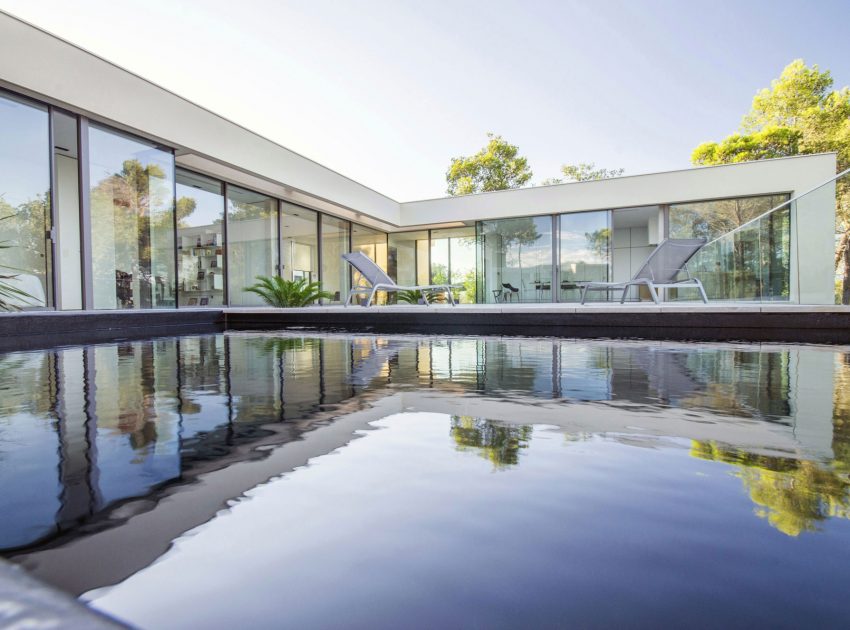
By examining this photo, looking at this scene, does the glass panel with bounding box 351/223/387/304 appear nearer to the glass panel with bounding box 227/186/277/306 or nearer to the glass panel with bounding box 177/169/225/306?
the glass panel with bounding box 227/186/277/306

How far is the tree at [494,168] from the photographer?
76.8 ft

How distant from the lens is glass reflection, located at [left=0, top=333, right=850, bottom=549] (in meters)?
0.77

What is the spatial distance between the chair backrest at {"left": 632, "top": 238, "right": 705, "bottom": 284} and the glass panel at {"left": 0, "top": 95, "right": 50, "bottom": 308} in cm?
814

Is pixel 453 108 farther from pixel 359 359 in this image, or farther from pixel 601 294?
pixel 359 359

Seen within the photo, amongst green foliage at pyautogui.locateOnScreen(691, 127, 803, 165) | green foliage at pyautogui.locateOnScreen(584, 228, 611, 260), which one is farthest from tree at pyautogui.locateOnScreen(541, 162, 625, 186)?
green foliage at pyautogui.locateOnScreen(584, 228, 611, 260)

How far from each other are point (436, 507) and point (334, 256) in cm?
1338

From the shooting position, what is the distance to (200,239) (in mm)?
9180

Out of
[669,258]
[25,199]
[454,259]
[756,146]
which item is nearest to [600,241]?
[454,259]

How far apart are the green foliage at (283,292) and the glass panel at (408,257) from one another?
6.39 metres

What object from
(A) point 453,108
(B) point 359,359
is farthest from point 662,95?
(B) point 359,359

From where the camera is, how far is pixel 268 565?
537 mm

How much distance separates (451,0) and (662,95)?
11.8m

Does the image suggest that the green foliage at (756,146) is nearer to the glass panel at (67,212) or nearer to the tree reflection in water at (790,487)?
the glass panel at (67,212)

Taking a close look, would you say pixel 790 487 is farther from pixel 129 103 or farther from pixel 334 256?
pixel 334 256
